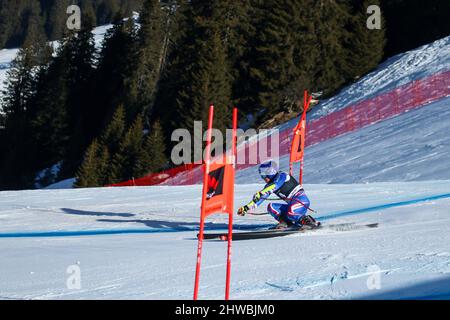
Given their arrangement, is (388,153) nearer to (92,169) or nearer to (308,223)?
(308,223)

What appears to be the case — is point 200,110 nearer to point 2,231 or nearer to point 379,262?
point 2,231

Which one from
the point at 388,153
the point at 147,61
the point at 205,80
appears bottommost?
the point at 388,153

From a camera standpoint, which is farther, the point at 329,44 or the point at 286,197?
the point at 329,44

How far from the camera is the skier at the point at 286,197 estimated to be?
1120 centimetres

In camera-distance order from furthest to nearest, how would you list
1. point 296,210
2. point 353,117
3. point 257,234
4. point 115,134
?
1. point 115,134
2. point 353,117
3. point 296,210
4. point 257,234

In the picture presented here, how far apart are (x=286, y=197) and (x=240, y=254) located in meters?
2.28

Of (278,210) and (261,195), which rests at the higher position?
(261,195)

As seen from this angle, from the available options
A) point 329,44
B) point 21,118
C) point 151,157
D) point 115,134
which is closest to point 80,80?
point 21,118

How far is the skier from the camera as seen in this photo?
1120 centimetres

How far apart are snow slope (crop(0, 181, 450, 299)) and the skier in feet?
1.50

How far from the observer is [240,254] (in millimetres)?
9289

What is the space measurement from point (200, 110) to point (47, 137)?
1706 cm

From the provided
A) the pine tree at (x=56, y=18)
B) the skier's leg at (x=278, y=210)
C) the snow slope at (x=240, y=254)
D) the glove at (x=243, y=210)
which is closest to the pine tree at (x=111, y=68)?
the snow slope at (x=240, y=254)
